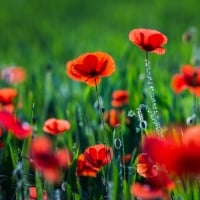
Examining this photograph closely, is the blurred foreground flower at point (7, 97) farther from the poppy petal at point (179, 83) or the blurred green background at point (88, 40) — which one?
the poppy petal at point (179, 83)

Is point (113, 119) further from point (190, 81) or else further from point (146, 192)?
point (146, 192)

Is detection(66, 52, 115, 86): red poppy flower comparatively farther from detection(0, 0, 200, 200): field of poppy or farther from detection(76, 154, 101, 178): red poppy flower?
detection(76, 154, 101, 178): red poppy flower

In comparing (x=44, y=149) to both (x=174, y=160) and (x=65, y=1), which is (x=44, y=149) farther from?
(x=65, y=1)

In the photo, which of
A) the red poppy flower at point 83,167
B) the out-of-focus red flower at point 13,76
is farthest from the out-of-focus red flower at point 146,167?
the out-of-focus red flower at point 13,76

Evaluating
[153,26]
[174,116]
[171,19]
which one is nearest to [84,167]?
[174,116]

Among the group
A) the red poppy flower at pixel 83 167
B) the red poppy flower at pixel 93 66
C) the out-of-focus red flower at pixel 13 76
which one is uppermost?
the out-of-focus red flower at pixel 13 76

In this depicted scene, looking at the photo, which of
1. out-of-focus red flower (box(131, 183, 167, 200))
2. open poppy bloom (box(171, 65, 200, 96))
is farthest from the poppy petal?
out-of-focus red flower (box(131, 183, 167, 200))

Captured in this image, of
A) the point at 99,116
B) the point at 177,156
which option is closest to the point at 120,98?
the point at 99,116

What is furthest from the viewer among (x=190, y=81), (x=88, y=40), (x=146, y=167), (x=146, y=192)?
(x=88, y=40)
